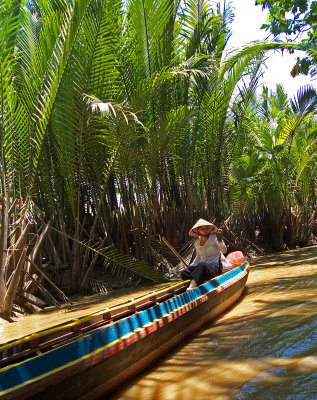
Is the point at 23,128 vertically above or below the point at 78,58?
below

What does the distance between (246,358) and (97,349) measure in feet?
3.57

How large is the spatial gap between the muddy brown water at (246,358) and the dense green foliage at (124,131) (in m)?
2.63

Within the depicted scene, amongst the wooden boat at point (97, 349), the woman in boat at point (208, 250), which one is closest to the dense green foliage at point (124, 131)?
the woman in boat at point (208, 250)

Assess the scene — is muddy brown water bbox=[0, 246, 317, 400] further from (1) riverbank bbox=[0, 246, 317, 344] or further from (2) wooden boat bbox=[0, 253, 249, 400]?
(2) wooden boat bbox=[0, 253, 249, 400]

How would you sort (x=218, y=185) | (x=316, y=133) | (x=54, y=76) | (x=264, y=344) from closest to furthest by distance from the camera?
(x=264, y=344) → (x=54, y=76) → (x=218, y=185) → (x=316, y=133)

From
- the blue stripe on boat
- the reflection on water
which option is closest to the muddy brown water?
the reflection on water

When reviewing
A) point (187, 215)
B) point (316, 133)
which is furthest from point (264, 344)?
point (316, 133)

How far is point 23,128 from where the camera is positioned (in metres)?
6.05

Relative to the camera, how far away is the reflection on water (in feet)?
7.64

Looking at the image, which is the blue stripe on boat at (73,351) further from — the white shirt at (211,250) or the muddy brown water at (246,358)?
the white shirt at (211,250)

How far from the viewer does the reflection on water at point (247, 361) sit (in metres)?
2.33

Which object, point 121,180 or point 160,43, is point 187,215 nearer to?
point 121,180

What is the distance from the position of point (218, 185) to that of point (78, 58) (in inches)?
205

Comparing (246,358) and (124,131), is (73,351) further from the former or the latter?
(124,131)
